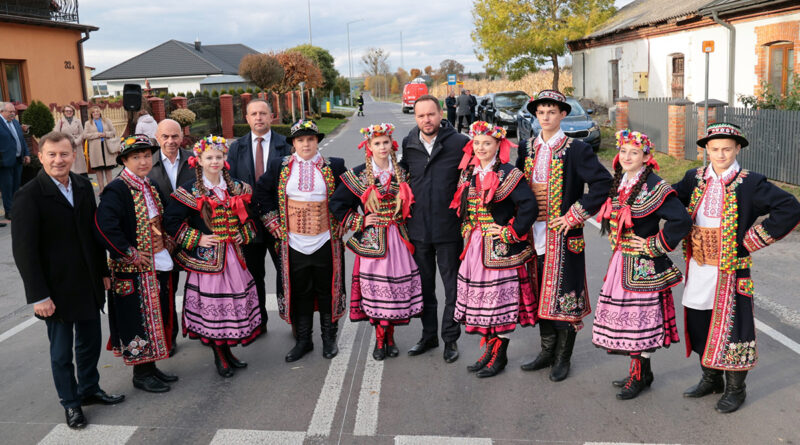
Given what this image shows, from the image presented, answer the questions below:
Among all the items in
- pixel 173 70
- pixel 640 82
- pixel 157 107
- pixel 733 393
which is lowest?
pixel 733 393

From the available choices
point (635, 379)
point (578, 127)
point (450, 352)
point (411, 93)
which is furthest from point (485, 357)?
point (411, 93)

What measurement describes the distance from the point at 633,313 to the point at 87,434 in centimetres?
352

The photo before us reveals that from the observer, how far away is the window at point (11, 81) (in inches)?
762

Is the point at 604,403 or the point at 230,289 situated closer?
the point at 604,403

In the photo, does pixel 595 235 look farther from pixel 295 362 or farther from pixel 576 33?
pixel 576 33

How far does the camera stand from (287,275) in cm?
527

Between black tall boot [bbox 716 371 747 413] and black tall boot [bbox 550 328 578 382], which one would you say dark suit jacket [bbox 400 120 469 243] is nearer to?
Result: black tall boot [bbox 550 328 578 382]

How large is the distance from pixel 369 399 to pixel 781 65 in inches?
652

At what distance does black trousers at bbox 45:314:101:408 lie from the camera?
426 cm

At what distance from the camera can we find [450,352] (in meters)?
5.21

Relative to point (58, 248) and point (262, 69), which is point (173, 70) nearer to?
point (262, 69)

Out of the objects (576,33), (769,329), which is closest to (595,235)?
(769,329)

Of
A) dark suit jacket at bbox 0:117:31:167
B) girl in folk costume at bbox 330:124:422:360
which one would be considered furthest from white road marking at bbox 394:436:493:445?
dark suit jacket at bbox 0:117:31:167

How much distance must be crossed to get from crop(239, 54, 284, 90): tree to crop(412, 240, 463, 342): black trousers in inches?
1131
